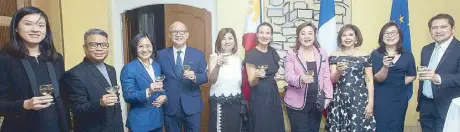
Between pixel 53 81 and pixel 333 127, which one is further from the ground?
pixel 53 81

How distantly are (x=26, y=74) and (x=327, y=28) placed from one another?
9.90 feet

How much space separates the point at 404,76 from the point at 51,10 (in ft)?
11.9

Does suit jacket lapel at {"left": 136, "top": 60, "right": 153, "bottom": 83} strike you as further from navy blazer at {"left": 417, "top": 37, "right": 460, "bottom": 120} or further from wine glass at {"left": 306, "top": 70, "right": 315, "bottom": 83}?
navy blazer at {"left": 417, "top": 37, "right": 460, "bottom": 120}

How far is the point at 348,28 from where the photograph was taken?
3236 mm

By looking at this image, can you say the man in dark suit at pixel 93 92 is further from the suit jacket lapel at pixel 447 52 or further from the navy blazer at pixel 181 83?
the suit jacket lapel at pixel 447 52

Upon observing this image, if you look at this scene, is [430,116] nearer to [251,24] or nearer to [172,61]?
[251,24]

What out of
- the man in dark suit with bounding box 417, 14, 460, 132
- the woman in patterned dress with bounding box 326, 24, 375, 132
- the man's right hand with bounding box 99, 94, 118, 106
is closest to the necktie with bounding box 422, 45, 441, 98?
the man in dark suit with bounding box 417, 14, 460, 132

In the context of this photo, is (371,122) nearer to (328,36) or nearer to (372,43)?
(328,36)

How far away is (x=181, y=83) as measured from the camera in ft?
10.1

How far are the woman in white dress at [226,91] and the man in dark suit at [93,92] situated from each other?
0.98m

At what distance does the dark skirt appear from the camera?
10.4 ft

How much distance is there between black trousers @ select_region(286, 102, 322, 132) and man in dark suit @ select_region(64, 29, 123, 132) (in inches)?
61.9

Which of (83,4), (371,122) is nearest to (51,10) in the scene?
(83,4)

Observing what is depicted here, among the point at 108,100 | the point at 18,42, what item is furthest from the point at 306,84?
the point at 18,42
